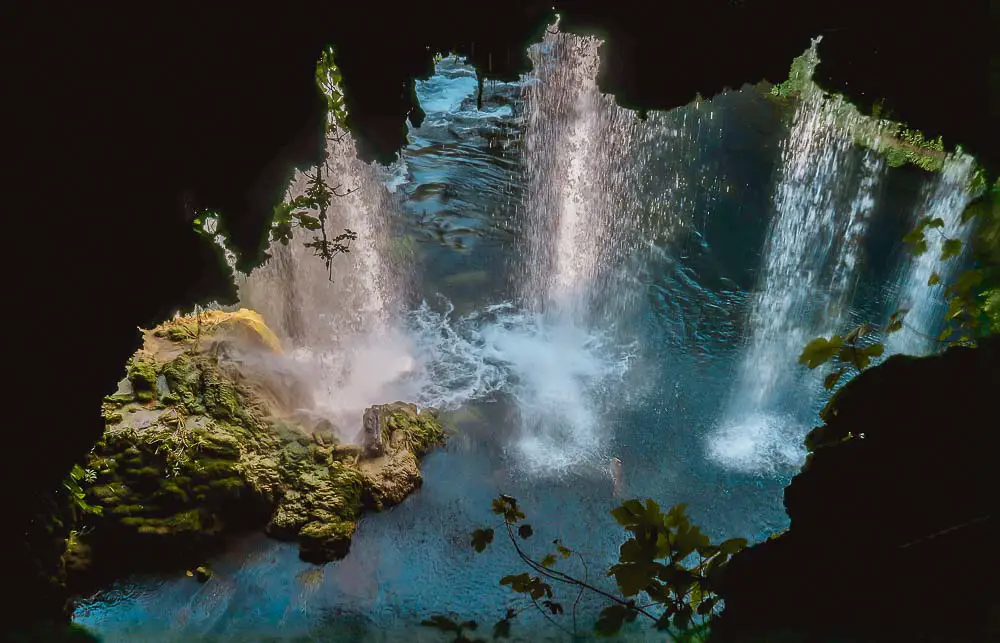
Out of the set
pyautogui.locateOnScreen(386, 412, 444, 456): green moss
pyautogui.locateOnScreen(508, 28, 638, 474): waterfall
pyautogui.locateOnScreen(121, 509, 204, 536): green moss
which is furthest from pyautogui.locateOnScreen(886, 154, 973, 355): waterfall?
pyautogui.locateOnScreen(121, 509, 204, 536): green moss

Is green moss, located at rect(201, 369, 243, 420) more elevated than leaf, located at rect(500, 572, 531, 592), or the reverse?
leaf, located at rect(500, 572, 531, 592)

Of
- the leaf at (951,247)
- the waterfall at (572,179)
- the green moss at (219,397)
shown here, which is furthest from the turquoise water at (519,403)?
the leaf at (951,247)

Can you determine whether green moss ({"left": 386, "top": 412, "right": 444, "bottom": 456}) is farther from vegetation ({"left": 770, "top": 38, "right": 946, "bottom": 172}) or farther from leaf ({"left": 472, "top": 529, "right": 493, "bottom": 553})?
vegetation ({"left": 770, "top": 38, "right": 946, "bottom": 172})

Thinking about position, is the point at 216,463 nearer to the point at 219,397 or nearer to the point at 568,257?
the point at 219,397

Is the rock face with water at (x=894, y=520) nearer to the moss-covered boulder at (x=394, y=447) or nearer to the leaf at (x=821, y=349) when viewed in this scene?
the leaf at (x=821, y=349)

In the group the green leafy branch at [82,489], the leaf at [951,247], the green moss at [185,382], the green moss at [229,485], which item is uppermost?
the leaf at [951,247]

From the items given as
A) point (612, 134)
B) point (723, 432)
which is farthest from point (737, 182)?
point (723, 432)
